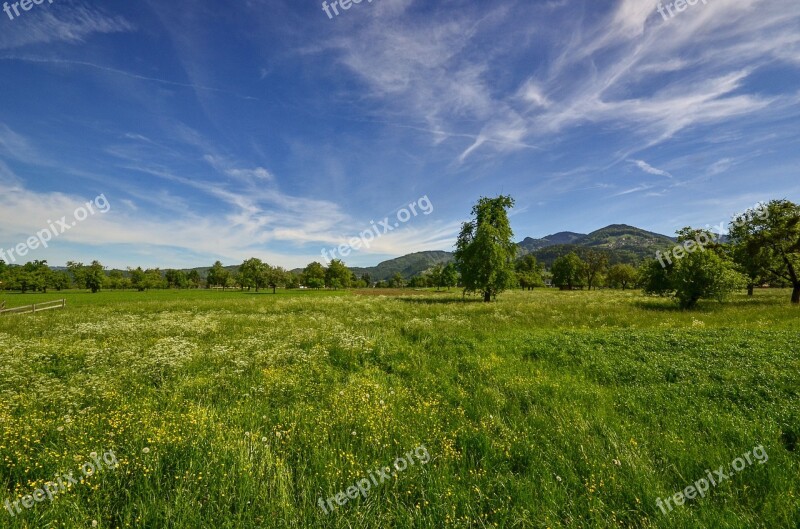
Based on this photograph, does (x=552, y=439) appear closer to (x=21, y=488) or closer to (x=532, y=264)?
(x=21, y=488)

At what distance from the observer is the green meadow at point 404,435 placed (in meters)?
3.92

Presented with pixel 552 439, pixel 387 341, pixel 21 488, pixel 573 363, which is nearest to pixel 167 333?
pixel 387 341

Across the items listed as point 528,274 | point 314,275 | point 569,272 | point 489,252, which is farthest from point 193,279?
point 569,272

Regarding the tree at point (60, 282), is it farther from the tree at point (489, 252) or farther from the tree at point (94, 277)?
the tree at point (489, 252)

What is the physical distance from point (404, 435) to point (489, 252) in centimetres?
3236

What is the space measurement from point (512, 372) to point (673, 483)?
196 inches

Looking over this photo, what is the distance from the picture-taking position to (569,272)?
97.8 metres

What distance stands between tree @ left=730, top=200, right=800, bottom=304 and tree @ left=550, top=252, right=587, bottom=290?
6963 centimetres

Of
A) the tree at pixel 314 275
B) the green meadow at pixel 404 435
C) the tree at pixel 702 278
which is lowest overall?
the green meadow at pixel 404 435

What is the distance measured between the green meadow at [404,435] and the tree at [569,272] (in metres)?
96.6

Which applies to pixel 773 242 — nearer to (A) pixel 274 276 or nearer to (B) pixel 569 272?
(B) pixel 569 272

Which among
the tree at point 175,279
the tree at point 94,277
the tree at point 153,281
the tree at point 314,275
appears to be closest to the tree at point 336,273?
the tree at point 314,275

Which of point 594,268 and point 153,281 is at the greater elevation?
point 153,281

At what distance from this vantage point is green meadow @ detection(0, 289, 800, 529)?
154 inches
